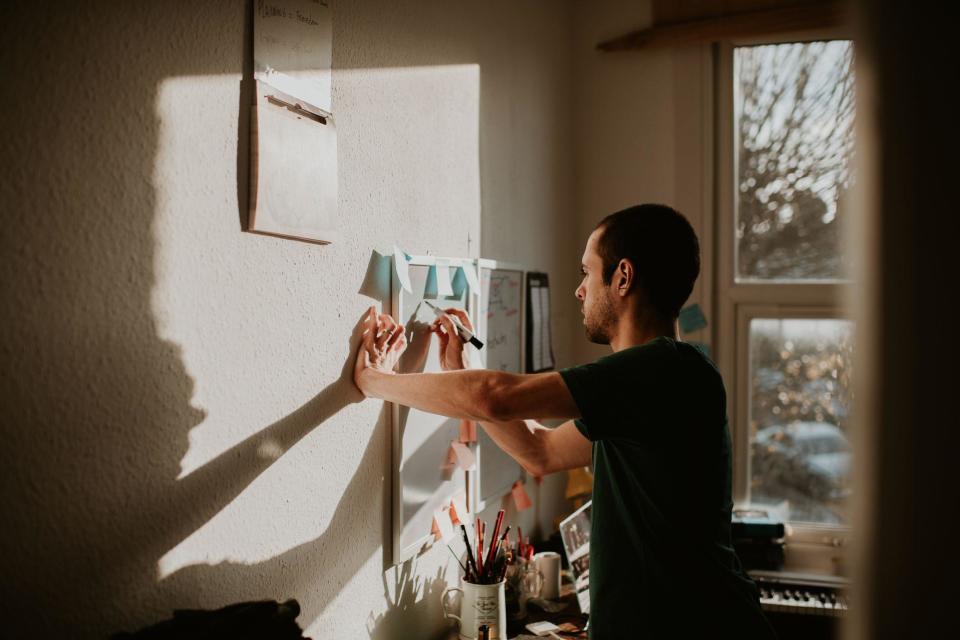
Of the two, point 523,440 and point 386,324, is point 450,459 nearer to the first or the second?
point 523,440

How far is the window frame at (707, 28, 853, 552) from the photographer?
291 cm

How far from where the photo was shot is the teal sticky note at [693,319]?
292 centimetres

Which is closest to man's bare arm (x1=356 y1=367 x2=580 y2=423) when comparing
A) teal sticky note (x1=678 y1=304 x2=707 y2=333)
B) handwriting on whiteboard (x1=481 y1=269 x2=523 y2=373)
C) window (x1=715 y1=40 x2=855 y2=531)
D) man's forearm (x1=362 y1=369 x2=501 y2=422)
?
man's forearm (x1=362 y1=369 x2=501 y2=422)

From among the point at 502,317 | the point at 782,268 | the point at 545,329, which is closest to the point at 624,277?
the point at 502,317

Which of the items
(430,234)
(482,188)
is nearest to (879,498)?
(430,234)

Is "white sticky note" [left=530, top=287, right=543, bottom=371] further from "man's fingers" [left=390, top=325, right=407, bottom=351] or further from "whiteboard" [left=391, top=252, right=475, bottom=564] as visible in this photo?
"man's fingers" [left=390, top=325, right=407, bottom=351]

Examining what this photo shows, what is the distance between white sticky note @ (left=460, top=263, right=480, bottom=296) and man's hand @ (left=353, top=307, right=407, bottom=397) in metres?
0.37

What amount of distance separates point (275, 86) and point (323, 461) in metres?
0.64

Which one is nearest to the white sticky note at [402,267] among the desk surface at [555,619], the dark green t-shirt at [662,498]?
the dark green t-shirt at [662,498]

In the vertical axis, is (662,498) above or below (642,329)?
below

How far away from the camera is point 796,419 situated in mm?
2902

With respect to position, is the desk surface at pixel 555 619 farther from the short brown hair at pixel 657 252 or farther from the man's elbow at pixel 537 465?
the short brown hair at pixel 657 252

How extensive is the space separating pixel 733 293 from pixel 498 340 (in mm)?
1318

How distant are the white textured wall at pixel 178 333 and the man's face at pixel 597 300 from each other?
407 millimetres
